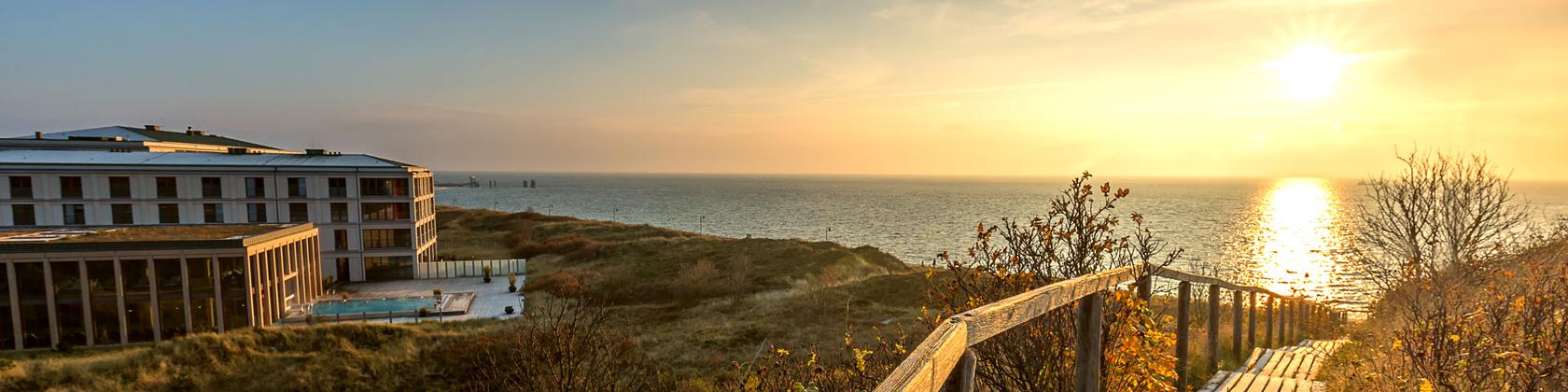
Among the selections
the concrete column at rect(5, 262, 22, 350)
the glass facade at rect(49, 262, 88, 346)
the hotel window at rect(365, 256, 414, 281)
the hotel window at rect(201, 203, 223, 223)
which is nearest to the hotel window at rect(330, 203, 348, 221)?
the hotel window at rect(365, 256, 414, 281)

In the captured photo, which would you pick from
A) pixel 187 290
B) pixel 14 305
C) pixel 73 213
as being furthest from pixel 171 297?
pixel 73 213

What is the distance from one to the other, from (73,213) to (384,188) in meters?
15.6

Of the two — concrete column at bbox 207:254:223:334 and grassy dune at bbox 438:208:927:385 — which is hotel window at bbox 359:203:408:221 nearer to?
grassy dune at bbox 438:208:927:385

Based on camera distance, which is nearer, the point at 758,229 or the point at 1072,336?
the point at 1072,336

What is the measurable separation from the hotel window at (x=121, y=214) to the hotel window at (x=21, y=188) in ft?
11.9

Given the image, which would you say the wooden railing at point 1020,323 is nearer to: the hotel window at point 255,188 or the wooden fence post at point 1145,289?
the wooden fence post at point 1145,289

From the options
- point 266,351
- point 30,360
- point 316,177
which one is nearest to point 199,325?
point 30,360

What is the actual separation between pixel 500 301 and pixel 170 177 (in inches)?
882

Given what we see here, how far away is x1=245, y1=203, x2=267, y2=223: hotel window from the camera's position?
135 ft

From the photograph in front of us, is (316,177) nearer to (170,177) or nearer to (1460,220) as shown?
(170,177)

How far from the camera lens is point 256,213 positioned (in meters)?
41.2

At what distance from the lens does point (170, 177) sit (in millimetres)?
39500

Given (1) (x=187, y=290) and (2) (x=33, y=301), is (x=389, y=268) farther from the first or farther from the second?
(2) (x=33, y=301)

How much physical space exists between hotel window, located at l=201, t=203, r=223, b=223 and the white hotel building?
2.2 inches
